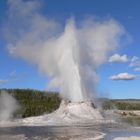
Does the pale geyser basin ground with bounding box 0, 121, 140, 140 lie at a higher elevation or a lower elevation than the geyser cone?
lower

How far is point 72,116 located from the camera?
6378cm

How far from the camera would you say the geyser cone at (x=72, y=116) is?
6031cm

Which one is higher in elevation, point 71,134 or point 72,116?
point 72,116

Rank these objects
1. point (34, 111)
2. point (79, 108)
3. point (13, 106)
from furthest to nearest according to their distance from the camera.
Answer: point (13, 106) → point (34, 111) → point (79, 108)

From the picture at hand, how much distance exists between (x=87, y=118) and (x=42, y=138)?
28.5m

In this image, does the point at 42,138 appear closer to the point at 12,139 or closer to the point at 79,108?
the point at 12,139

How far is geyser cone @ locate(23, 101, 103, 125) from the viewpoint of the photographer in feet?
198

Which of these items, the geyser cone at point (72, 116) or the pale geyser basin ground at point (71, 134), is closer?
the pale geyser basin ground at point (71, 134)

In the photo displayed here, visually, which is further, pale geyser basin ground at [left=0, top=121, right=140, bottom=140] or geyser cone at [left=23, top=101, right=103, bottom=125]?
geyser cone at [left=23, top=101, right=103, bottom=125]

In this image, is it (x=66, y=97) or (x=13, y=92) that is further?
(x=13, y=92)

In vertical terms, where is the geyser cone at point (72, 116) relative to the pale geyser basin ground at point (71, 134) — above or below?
above

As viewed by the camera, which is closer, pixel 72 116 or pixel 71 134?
pixel 71 134

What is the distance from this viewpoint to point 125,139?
33.3 meters

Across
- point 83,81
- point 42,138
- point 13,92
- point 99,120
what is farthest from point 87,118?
point 13,92
